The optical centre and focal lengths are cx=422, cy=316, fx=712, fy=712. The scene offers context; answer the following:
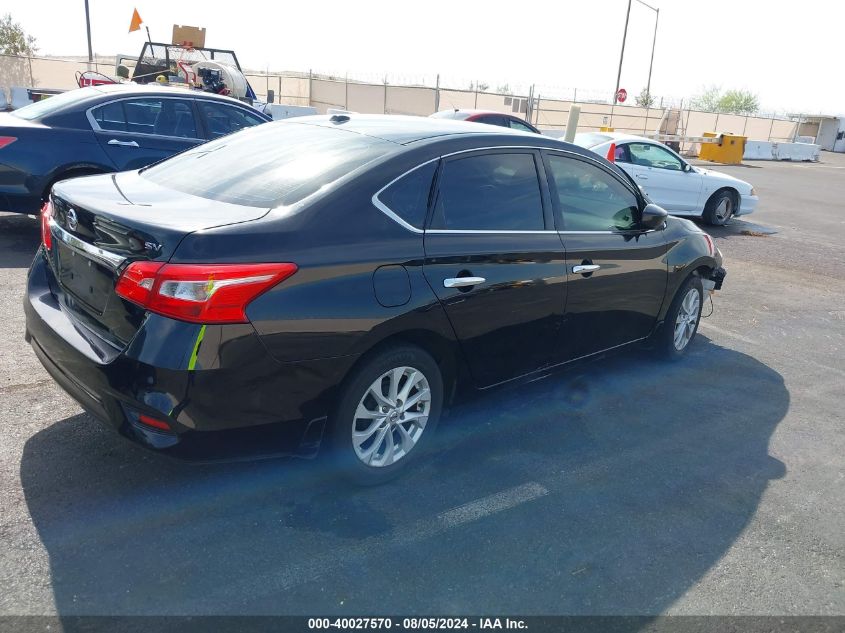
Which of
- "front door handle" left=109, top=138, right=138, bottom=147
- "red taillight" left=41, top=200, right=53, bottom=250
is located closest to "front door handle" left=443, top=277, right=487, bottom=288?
"red taillight" left=41, top=200, right=53, bottom=250

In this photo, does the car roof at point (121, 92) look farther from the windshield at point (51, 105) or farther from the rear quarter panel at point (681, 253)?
the rear quarter panel at point (681, 253)

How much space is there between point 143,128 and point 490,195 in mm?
5240

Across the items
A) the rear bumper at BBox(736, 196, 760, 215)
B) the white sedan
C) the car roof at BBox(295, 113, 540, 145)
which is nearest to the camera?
the car roof at BBox(295, 113, 540, 145)

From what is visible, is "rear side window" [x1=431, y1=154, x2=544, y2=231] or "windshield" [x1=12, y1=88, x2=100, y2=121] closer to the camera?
"rear side window" [x1=431, y1=154, x2=544, y2=231]

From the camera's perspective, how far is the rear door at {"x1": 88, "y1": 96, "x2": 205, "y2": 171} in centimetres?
734

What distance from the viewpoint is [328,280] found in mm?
3070

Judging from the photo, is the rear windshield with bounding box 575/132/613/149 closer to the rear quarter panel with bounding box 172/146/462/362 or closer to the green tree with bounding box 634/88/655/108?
the rear quarter panel with bounding box 172/146/462/362

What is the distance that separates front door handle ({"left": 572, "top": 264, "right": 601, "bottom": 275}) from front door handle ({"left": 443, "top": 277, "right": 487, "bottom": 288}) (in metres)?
0.86

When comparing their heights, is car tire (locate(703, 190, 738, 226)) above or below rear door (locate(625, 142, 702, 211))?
below

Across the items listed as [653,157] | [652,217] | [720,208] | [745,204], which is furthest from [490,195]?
[745,204]

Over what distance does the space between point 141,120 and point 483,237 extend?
540 centimetres

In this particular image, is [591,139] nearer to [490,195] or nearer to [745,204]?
[745,204]

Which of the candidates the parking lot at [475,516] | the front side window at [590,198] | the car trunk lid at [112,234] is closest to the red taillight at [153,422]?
the car trunk lid at [112,234]

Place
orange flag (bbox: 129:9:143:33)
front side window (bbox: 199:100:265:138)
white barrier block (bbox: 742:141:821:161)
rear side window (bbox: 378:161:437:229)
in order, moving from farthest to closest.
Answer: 1. white barrier block (bbox: 742:141:821:161)
2. orange flag (bbox: 129:9:143:33)
3. front side window (bbox: 199:100:265:138)
4. rear side window (bbox: 378:161:437:229)
